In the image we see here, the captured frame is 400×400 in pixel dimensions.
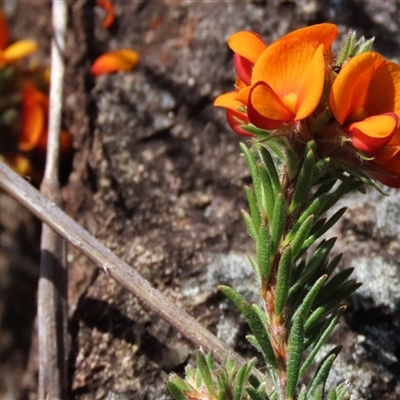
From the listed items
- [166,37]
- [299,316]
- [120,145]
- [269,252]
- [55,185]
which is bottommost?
[299,316]

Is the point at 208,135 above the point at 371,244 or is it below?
above

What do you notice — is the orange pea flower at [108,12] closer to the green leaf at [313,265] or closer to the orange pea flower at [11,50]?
the orange pea flower at [11,50]

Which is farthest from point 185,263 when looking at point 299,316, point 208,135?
point 299,316

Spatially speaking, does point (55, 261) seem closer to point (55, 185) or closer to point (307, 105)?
point (55, 185)

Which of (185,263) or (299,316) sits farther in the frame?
(185,263)

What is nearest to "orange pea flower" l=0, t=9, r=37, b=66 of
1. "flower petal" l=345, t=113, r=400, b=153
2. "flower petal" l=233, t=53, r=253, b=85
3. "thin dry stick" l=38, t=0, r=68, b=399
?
"thin dry stick" l=38, t=0, r=68, b=399

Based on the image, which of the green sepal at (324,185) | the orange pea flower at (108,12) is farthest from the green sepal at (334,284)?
the orange pea flower at (108,12)

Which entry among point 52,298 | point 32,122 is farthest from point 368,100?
point 32,122
